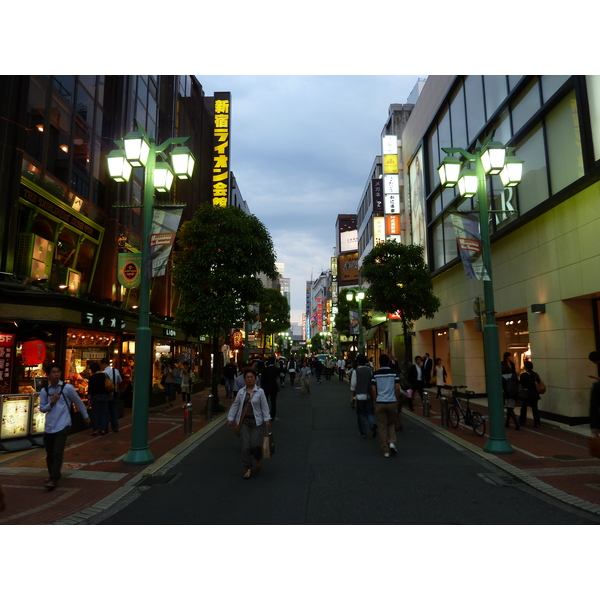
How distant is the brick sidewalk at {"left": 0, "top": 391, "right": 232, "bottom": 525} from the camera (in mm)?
6324

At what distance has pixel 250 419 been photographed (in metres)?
8.18

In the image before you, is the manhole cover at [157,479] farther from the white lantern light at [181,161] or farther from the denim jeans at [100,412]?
the white lantern light at [181,161]

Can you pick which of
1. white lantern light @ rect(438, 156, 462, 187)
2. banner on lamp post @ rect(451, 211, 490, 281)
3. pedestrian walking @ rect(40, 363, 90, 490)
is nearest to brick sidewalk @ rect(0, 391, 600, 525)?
pedestrian walking @ rect(40, 363, 90, 490)

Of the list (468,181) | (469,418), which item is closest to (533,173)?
(468,181)

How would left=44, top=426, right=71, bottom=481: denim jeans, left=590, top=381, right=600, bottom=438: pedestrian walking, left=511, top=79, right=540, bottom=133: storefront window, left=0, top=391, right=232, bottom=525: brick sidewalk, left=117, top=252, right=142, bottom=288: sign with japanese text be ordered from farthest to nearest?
left=511, top=79, right=540, bottom=133: storefront window, left=117, top=252, right=142, bottom=288: sign with japanese text, left=44, top=426, right=71, bottom=481: denim jeans, left=590, top=381, right=600, bottom=438: pedestrian walking, left=0, top=391, right=232, bottom=525: brick sidewalk

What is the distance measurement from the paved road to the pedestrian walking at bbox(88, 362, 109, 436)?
3274 mm

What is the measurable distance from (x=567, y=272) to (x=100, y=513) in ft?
41.0

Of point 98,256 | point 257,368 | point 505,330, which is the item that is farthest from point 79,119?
point 505,330

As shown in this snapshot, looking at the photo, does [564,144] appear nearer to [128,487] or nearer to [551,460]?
[551,460]

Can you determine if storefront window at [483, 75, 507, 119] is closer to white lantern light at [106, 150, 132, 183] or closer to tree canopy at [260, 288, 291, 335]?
white lantern light at [106, 150, 132, 183]

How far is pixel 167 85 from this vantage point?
26547mm

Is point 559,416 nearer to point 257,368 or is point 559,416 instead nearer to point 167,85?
point 257,368

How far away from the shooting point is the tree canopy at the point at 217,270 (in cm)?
1669

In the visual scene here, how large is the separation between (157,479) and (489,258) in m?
7.94
